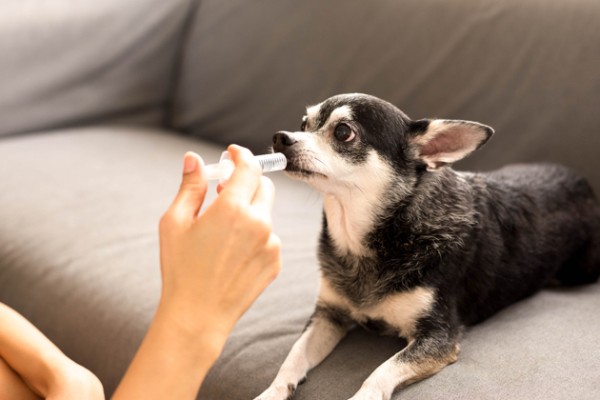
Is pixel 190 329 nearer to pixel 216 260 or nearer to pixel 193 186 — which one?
pixel 216 260

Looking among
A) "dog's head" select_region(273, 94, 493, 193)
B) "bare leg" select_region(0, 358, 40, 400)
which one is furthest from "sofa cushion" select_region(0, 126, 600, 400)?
"bare leg" select_region(0, 358, 40, 400)

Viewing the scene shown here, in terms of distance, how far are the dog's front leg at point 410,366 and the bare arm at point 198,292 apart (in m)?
0.51

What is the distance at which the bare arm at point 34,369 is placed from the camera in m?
1.02

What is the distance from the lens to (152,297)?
173cm

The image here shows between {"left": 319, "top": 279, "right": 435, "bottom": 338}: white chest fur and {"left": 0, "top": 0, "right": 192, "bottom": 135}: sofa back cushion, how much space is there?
5.75ft

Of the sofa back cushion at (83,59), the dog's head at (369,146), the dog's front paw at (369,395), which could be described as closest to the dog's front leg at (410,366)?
the dog's front paw at (369,395)

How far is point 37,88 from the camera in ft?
9.16

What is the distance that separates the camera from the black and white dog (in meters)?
1.42

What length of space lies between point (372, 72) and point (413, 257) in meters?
0.99

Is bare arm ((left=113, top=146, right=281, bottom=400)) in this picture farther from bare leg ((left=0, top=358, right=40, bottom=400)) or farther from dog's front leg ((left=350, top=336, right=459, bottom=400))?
dog's front leg ((left=350, top=336, right=459, bottom=400))

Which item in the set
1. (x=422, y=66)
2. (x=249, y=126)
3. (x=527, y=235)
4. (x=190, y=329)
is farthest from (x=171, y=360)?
(x=249, y=126)

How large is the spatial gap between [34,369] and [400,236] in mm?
755

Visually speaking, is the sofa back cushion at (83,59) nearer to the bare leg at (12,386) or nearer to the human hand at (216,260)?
the bare leg at (12,386)

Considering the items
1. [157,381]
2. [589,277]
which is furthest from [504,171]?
[157,381]
